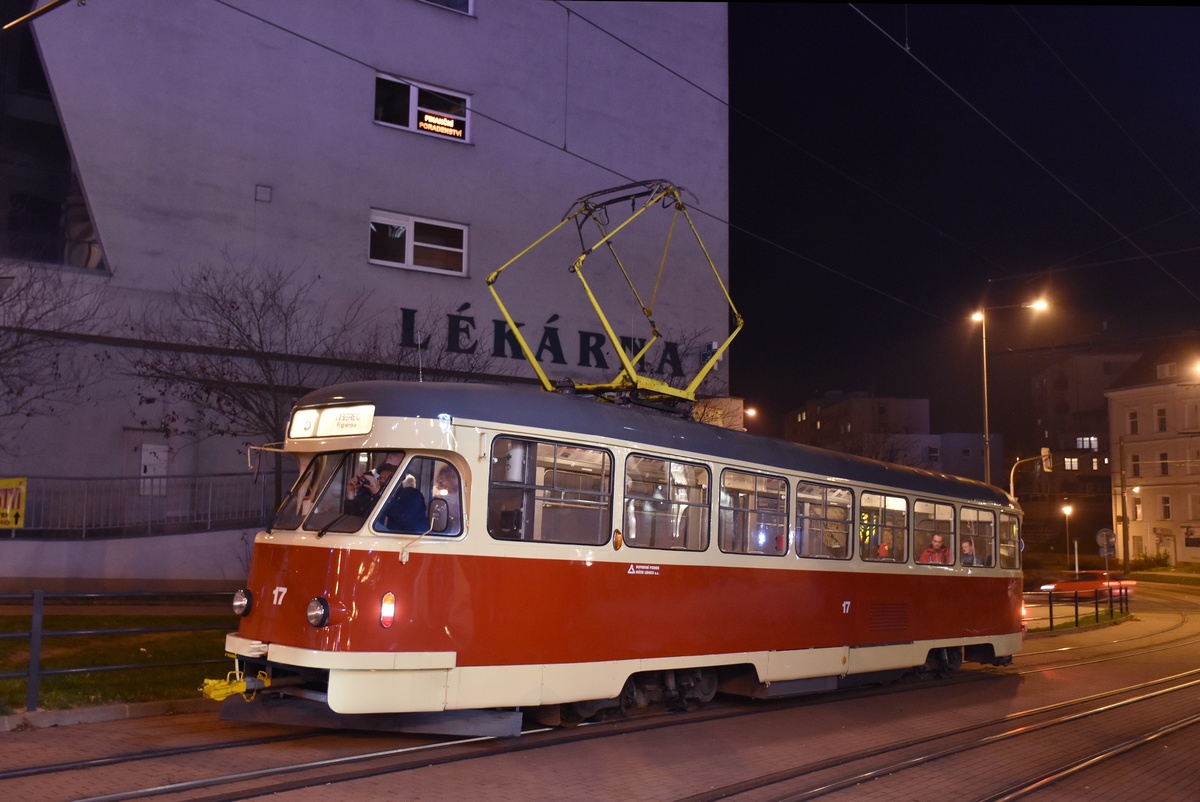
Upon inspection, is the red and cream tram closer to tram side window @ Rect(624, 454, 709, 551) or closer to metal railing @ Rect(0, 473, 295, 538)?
tram side window @ Rect(624, 454, 709, 551)

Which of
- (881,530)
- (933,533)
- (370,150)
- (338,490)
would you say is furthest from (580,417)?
(370,150)

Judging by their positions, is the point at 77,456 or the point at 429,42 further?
the point at 429,42

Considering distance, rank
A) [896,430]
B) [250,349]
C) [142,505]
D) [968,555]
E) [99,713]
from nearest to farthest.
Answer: [99,713]
[968,555]
[250,349]
[142,505]
[896,430]

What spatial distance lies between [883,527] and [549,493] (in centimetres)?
637

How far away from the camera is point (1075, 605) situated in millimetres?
28594

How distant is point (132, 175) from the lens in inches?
749

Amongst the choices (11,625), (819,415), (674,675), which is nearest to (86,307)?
(11,625)

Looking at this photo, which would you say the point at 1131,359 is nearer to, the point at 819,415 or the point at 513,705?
the point at 819,415

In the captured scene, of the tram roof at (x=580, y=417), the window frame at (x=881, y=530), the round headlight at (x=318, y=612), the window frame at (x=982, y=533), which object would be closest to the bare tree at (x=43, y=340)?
the tram roof at (x=580, y=417)

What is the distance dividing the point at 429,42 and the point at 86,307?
9.01 metres

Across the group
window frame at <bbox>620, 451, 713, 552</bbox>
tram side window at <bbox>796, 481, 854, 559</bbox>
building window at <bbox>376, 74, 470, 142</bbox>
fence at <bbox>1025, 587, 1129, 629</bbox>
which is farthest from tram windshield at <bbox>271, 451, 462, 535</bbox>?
fence at <bbox>1025, 587, 1129, 629</bbox>

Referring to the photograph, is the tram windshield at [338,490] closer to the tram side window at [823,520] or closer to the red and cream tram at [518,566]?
the red and cream tram at [518,566]

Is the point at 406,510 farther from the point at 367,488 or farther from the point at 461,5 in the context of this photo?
the point at 461,5

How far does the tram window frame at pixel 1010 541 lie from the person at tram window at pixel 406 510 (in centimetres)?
1177
